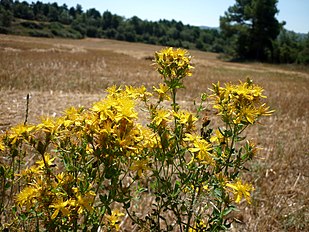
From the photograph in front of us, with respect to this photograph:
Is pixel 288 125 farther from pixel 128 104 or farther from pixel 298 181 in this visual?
pixel 128 104

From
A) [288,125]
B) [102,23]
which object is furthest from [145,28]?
[288,125]

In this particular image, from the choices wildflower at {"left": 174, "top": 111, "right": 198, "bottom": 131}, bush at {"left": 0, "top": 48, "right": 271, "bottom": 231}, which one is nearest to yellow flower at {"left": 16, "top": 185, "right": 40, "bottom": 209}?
bush at {"left": 0, "top": 48, "right": 271, "bottom": 231}

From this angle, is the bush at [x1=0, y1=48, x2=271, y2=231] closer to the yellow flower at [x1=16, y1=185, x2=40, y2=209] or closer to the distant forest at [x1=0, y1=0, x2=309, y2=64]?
the yellow flower at [x1=16, y1=185, x2=40, y2=209]

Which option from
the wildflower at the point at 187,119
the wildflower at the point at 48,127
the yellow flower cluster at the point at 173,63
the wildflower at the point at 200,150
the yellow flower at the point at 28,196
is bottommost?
the yellow flower at the point at 28,196

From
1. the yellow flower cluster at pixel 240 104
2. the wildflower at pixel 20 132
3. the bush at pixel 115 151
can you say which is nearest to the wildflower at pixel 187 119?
the bush at pixel 115 151

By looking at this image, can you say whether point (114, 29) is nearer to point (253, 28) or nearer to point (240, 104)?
point (253, 28)

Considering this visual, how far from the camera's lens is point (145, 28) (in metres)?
76.4

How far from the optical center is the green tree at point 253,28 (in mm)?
32469

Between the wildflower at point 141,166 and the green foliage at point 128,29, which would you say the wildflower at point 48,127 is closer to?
the wildflower at point 141,166

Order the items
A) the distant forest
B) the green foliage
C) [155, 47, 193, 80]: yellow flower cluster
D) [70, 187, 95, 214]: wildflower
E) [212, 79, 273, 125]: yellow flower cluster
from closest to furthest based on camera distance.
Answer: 1. [70, 187, 95, 214]: wildflower
2. [212, 79, 273, 125]: yellow flower cluster
3. [155, 47, 193, 80]: yellow flower cluster
4. the distant forest
5. the green foliage

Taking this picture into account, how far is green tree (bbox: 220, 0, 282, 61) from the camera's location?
32.5 meters

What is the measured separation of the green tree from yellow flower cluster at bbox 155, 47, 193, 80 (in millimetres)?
33547

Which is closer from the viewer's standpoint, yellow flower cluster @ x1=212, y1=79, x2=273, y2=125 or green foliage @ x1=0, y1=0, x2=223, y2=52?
yellow flower cluster @ x1=212, y1=79, x2=273, y2=125

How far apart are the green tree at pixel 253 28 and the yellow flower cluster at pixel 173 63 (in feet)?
110
